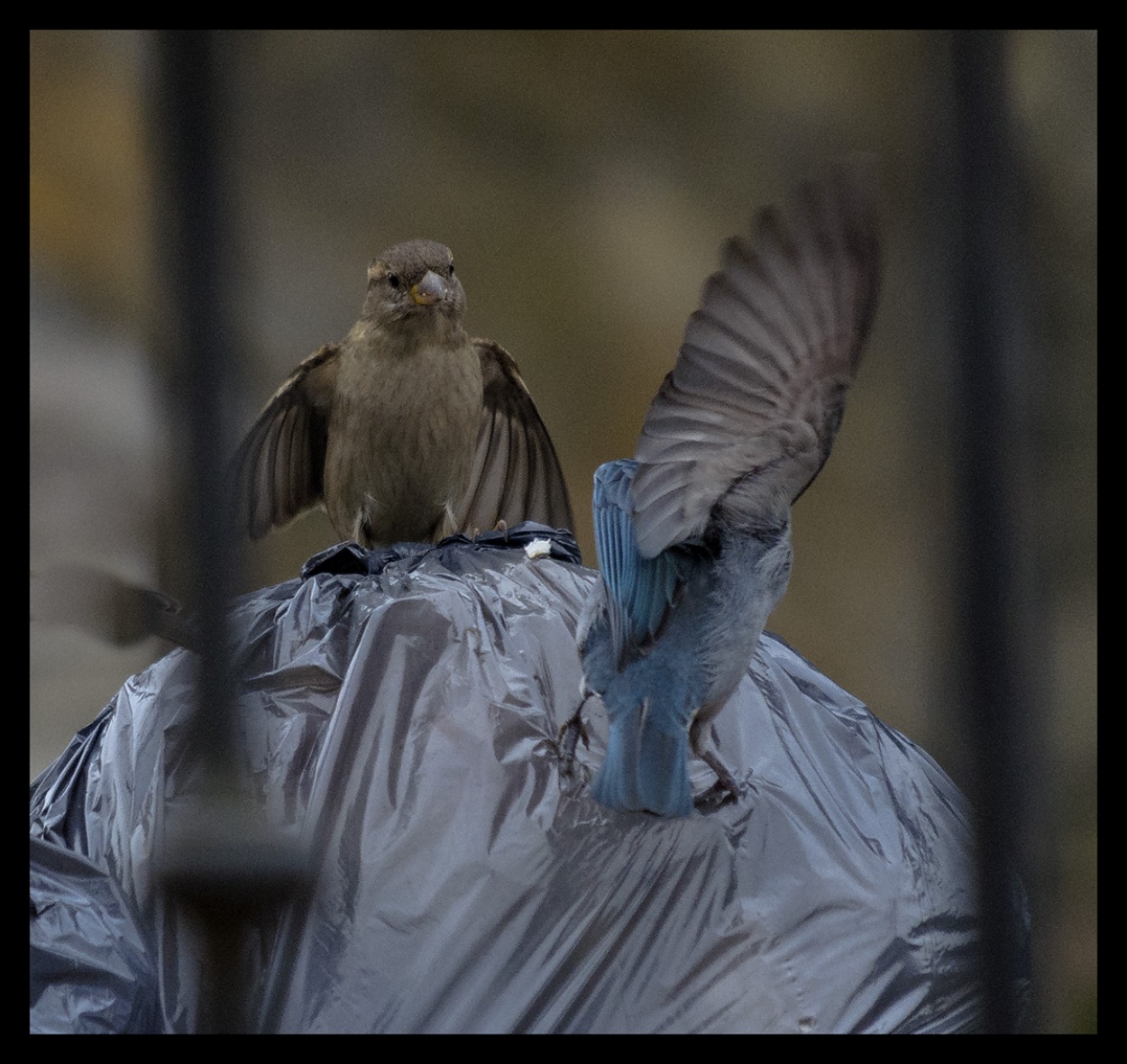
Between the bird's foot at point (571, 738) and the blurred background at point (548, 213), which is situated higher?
the blurred background at point (548, 213)

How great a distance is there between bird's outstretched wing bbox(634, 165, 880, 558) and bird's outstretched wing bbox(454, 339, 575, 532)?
4.20 feet

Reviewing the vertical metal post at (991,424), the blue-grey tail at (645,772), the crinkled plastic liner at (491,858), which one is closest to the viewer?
the vertical metal post at (991,424)

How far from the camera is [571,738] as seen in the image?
1876mm

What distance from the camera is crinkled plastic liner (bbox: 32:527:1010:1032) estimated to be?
1596 mm

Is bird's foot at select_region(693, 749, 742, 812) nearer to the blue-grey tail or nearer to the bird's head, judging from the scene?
the blue-grey tail

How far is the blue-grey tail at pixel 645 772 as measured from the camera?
1.73m

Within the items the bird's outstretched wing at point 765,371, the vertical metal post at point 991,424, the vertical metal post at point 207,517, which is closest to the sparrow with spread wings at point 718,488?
the bird's outstretched wing at point 765,371

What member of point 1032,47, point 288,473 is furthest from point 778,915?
point 288,473

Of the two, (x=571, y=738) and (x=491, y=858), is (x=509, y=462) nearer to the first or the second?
(x=571, y=738)

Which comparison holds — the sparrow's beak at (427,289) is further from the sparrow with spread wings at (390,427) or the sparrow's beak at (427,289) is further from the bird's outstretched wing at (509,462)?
the bird's outstretched wing at (509,462)

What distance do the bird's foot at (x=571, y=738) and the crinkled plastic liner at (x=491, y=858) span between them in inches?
0.7

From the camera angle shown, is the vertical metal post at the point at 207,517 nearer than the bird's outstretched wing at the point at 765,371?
Yes

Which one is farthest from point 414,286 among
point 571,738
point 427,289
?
point 571,738
